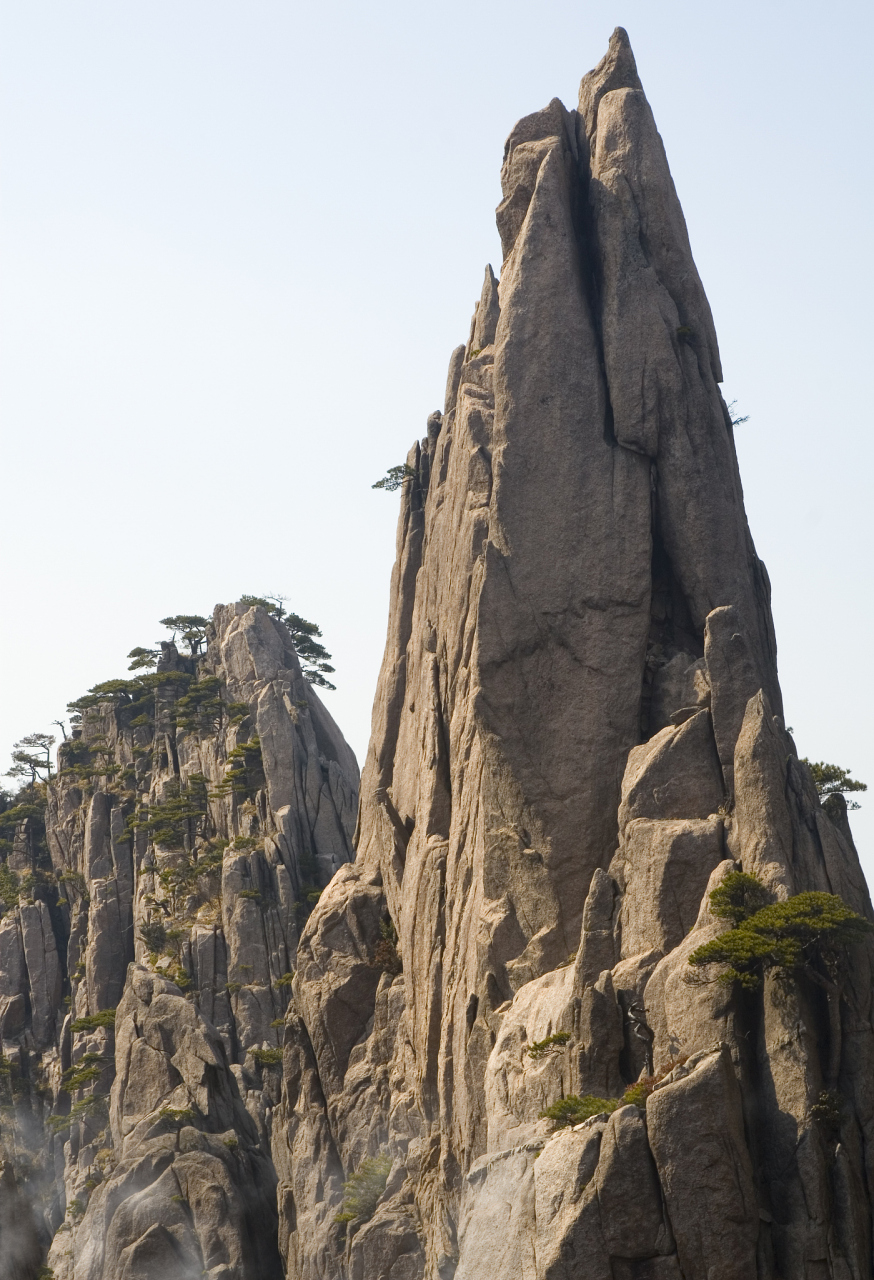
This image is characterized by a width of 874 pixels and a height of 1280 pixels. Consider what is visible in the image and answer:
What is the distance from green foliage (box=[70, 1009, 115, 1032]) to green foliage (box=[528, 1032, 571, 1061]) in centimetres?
5659

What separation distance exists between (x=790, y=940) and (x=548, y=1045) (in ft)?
30.0

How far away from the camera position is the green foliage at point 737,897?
44219mm

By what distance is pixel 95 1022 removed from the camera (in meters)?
98.9

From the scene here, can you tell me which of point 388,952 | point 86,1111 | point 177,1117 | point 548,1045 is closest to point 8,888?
point 86,1111

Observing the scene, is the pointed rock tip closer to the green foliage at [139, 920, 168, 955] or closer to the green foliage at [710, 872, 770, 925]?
the green foliage at [710, 872, 770, 925]

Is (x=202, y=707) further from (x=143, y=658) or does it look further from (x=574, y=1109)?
(x=574, y=1109)

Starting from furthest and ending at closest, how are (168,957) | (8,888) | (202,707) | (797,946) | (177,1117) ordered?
(8,888) < (202,707) < (168,957) < (177,1117) < (797,946)

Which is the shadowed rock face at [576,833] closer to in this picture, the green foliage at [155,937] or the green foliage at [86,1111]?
the green foliage at [86,1111]

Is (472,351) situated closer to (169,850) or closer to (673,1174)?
(673,1174)

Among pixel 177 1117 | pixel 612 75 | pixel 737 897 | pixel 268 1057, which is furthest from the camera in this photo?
pixel 268 1057

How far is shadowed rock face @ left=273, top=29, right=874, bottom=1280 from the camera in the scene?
Answer: 41.1 meters

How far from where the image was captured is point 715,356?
63531 mm

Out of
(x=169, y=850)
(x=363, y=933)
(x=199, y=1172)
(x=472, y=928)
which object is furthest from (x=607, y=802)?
(x=169, y=850)

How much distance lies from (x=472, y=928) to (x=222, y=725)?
5876cm
